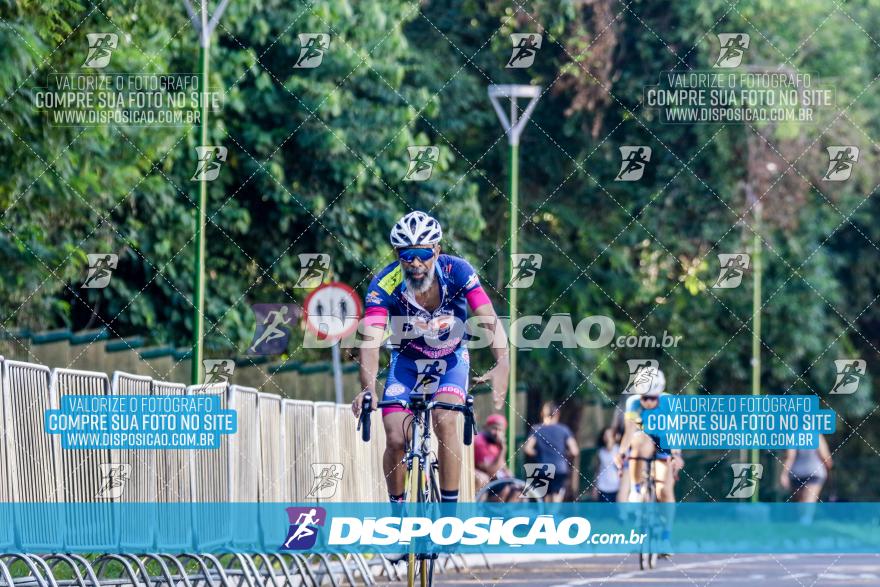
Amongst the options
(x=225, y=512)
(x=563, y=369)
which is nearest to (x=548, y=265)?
(x=563, y=369)

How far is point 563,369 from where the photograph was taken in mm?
34781

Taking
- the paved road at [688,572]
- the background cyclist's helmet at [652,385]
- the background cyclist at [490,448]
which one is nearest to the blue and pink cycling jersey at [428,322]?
the paved road at [688,572]

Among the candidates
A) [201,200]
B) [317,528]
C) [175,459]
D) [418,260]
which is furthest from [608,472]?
[418,260]

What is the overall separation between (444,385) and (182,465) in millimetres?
2512

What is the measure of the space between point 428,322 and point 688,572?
251 inches

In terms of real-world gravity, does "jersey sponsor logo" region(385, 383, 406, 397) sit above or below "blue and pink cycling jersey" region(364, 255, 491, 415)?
below

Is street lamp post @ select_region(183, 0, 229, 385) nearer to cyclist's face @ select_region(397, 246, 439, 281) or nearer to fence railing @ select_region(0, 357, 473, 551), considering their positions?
fence railing @ select_region(0, 357, 473, 551)

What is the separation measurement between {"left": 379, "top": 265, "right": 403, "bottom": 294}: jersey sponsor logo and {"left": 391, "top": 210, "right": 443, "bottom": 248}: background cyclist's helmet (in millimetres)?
412

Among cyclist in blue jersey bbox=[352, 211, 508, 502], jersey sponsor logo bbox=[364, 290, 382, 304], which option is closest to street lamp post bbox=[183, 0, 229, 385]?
cyclist in blue jersey bbox=[352, 211, 508, 502]

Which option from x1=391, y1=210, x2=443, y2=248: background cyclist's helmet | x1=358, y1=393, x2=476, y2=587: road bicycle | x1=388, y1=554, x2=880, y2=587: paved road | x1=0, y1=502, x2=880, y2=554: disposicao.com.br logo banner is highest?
x1=391, y1=210, x2=443, y2=248: background cyclist's helmet

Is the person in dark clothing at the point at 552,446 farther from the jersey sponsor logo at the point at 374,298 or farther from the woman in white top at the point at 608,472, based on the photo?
the jersey sponsor logo at the point at 374,298

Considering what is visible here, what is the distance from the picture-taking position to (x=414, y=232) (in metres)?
11.1

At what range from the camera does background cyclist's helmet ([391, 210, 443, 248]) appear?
11078 millimetres

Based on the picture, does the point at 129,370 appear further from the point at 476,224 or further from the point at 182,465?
the point at 182,465
